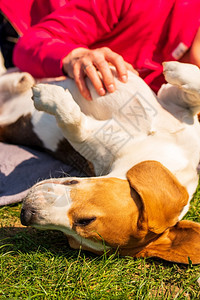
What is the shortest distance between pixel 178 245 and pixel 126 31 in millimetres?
1994

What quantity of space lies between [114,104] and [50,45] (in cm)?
89

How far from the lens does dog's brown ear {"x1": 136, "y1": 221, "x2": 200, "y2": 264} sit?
2.09m

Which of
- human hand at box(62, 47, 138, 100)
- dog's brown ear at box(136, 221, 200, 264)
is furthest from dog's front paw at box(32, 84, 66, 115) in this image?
dog's brown ear at box(136, 221, 200, 264)

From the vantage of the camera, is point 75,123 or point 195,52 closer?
point 75,123

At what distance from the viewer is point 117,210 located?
2.00m

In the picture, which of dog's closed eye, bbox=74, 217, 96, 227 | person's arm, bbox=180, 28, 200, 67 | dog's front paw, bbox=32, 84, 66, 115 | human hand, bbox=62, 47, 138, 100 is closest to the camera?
dog's closed eye, bbox=74, 217, 96, 227

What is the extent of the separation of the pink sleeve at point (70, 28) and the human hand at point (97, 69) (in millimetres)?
432

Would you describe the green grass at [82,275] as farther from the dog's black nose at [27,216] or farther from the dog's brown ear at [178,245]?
the dog's black nose at [27,216]

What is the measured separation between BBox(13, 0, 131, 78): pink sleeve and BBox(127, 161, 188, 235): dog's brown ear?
→ 139 cm

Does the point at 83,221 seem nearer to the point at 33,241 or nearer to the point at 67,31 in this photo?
the point at 33,241

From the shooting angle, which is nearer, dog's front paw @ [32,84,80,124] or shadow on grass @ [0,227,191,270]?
shadow on grass @ [0,227,191,270]

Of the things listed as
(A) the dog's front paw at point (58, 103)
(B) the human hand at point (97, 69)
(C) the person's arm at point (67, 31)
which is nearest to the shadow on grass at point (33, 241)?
(A) the dog's front paw at point (58, 103)

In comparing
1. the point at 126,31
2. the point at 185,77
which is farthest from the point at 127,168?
the point at 126,31

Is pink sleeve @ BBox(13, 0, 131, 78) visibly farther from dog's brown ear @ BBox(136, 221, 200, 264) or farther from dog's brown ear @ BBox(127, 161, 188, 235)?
dog's brown ear @ BBox(136, 221, 200, 264)
